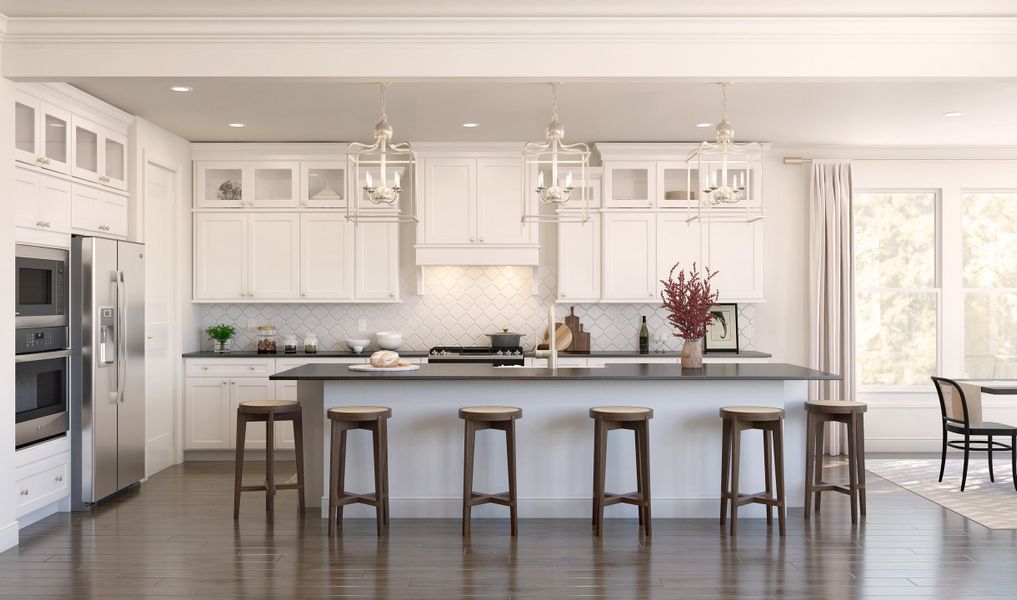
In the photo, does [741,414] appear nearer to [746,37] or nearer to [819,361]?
[746,37]

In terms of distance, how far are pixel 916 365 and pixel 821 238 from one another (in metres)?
1.54

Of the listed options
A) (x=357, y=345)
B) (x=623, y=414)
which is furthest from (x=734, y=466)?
(x=357, y=345)

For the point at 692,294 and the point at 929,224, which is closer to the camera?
the point at 692,294

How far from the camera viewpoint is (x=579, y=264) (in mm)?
7707

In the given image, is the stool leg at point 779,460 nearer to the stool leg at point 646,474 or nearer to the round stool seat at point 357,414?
the stool leg at point 646,474

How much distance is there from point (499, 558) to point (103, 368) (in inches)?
120

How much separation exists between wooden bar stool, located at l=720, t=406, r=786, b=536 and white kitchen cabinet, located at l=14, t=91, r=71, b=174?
438 cm

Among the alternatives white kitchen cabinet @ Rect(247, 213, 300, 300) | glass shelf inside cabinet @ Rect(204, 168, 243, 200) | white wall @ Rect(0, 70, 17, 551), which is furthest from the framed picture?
white wall @ Rect(0, 70, 17, 551)

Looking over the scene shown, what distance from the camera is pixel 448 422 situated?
5.50 meters

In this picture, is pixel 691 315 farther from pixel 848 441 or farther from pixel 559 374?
pixel 848 441

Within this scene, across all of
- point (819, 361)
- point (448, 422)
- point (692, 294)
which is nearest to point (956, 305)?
point (819, 361)

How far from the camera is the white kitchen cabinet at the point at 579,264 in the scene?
7.70m

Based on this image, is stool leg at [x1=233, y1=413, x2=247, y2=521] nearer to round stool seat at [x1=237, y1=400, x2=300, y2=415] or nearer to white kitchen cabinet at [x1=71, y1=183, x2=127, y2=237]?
round stool seat at [x1=237, y1=400, x2=300, y2=415]

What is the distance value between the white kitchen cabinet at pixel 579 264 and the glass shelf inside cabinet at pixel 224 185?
2.86 m
